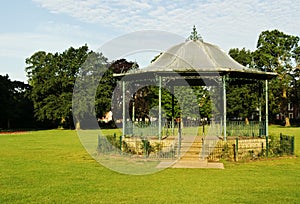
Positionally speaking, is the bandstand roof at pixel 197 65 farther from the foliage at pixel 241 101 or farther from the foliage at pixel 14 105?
the foliage at pixel 14 105

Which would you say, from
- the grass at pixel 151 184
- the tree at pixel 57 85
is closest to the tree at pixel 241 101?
the tree at pixel 57 85

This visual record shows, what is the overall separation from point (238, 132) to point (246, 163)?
3988 millimetres

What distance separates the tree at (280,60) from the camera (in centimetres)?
6425

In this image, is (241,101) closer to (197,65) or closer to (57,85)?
(57,85)

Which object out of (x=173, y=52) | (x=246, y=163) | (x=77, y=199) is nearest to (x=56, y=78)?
(x=173, y=52)

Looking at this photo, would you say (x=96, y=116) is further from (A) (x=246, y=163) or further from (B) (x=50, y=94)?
(A) (x=246, y=163)

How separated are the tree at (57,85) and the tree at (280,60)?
98.0ft

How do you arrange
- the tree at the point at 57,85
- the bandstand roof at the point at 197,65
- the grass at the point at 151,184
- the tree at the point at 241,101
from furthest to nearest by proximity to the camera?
1. the tree at the point at 241,101
2. the tree at the point at 57,85
3. the bandstand roof at the point at 197,65
4. the grass at the point at 151,184

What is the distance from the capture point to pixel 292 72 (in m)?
65.1

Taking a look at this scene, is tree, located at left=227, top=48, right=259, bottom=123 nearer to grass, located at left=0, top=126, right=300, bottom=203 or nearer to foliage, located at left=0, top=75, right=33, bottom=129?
foliage, located at left=0, top=75, right=33, bottom=129

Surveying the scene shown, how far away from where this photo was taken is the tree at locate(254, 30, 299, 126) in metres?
64.2

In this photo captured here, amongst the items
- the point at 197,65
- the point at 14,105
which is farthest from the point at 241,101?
the point at 197,65

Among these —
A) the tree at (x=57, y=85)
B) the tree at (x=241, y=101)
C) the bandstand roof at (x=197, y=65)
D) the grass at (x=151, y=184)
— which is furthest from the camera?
the tree at (x=241, y=101)

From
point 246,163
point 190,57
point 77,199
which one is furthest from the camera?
point 190,57
